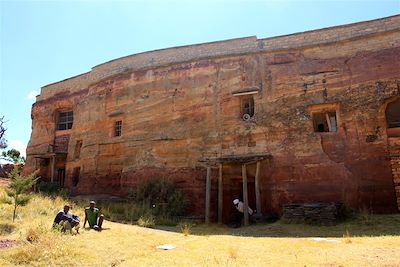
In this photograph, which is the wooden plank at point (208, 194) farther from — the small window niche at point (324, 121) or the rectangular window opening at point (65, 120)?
the rectangular window opening at point (65, 120)

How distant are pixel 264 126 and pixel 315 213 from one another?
15.2 ft

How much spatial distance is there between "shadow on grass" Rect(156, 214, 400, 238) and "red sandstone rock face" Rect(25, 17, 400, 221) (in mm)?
1824

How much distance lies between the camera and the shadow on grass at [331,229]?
9531 mm

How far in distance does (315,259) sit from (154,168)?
11.0 meters

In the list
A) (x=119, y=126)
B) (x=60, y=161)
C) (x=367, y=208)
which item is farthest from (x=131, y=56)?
(x=367, y=208)

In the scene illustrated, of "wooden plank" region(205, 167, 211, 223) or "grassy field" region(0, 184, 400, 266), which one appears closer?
"grassy field" region(0, 184, 400, 266)

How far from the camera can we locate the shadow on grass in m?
9.53

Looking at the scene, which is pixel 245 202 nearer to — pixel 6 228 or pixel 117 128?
pixel 6 228

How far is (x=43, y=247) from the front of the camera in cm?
702

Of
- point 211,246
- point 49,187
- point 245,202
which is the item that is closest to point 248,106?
point 245,202

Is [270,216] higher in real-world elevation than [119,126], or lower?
lower

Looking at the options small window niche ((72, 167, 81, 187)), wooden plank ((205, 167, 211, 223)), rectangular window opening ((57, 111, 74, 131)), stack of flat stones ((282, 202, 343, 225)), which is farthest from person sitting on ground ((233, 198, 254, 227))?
rectangular window opening ((57, 111, 74, 131))

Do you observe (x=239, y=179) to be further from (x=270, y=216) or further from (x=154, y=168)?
(x=154, y=168)

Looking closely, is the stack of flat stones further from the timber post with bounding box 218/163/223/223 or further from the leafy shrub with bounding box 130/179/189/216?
the leafy shrub with bounding box 130/179/189/216
